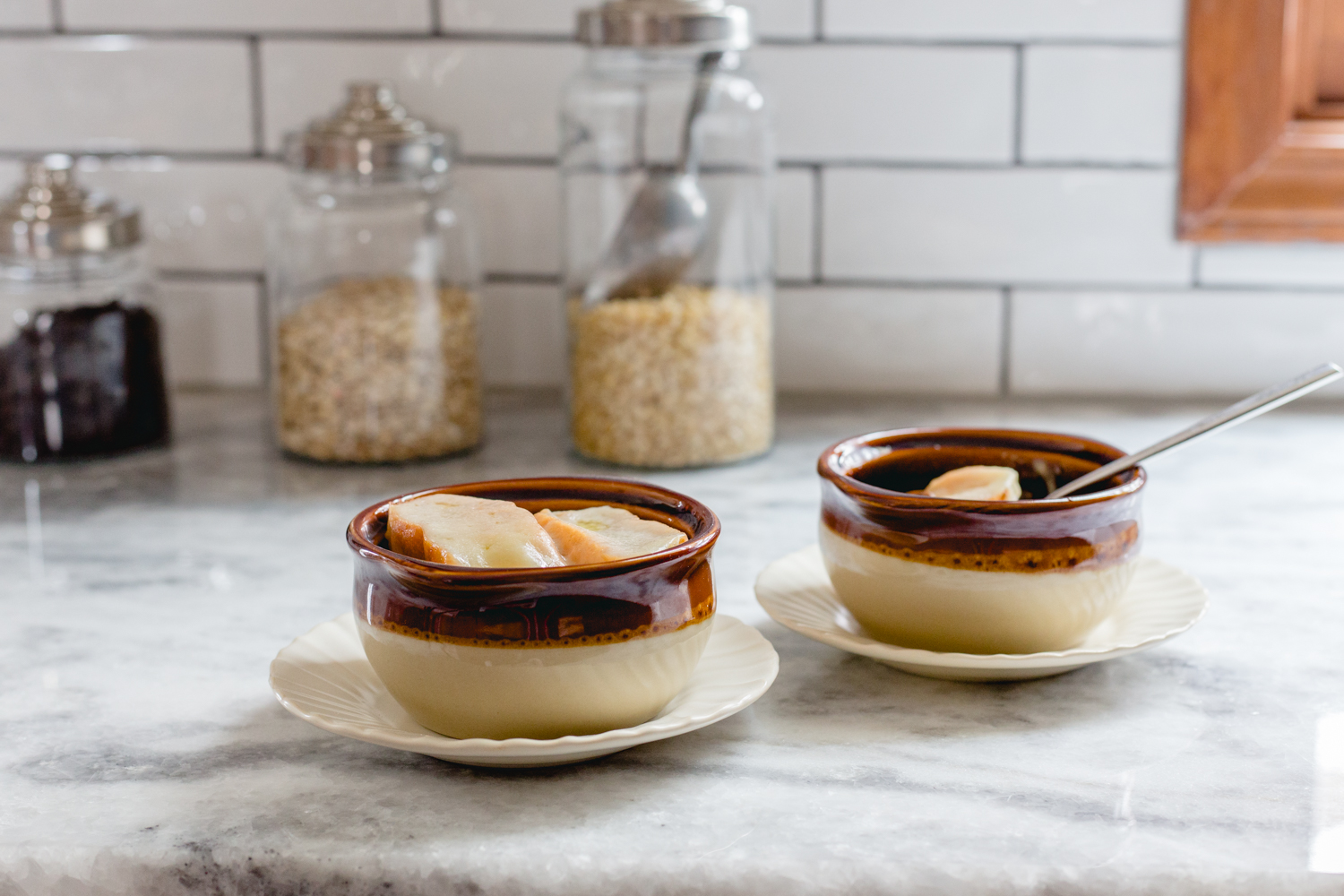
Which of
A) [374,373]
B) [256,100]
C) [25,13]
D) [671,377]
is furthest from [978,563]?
[25,13]

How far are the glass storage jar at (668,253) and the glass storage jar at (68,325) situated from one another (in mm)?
346

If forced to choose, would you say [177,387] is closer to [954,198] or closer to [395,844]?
[954,198]

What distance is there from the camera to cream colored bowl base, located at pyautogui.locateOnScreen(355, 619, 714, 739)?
49cm

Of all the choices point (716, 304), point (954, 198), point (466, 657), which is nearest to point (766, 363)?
point (716, 304)

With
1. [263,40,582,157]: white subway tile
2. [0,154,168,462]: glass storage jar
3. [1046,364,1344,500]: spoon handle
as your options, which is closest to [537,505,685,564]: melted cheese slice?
[1046,364,1344,500]: spoon handle

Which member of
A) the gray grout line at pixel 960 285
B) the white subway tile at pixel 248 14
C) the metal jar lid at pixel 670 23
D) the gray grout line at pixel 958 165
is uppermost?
the white subway tile at pixel 248 14

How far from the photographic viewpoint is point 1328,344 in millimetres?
1178

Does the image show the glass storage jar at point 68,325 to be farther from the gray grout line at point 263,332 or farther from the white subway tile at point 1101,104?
the white subway tile at point 1101,104

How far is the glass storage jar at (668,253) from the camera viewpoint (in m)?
0.97

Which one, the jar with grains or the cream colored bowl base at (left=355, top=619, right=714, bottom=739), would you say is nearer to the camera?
the cream colored bowl base at (left=355, top=619, right=714, bottom=739)

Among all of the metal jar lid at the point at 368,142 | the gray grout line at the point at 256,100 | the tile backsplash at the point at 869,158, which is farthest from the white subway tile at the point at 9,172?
the metal jar lid at the point at 368,142

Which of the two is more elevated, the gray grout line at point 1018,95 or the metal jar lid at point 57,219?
the gray grout line at point 1018,95

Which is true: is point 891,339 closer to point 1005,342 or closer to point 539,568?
point 1005,342

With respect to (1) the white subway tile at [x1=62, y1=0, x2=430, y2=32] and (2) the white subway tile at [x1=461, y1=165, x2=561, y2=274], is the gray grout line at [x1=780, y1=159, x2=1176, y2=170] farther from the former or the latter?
(1) the white subway tile at [x1=62, y1=0, x2=430, y2=32]
